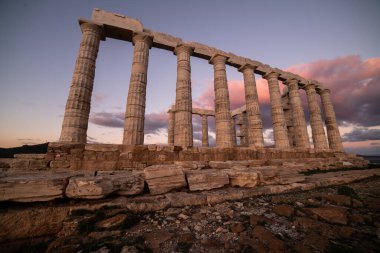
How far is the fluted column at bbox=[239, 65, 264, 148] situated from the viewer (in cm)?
1386

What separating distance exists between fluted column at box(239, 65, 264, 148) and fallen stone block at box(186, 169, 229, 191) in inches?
385

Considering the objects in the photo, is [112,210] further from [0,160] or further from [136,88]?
[136,88]

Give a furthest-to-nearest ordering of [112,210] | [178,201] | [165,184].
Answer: [165,184] < [178,201] < [112,210]

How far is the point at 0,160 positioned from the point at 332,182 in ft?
41.1

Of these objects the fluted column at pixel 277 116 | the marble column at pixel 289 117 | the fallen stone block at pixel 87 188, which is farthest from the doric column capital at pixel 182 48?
the marble column at pixel 289 117

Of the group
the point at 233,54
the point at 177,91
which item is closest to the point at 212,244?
the point at 177,91

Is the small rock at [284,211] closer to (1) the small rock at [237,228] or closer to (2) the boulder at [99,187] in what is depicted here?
(1) the small rock at [237,228]

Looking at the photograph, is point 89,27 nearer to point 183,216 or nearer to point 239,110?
point 183,216

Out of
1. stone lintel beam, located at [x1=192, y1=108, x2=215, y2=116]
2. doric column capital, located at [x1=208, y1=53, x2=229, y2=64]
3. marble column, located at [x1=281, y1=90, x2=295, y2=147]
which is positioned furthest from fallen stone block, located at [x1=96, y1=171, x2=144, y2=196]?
marble column, located at [x1=281, y1=90, x2=295, y2=147]

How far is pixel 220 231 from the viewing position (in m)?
2.57

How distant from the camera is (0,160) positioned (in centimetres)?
607

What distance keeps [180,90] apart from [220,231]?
10.7 meters

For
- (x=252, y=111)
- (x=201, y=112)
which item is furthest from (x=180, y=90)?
(x=201, y=112)

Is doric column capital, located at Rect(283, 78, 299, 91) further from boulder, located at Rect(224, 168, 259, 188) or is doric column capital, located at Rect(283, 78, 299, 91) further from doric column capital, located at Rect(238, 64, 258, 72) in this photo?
boulder, located at Rect(224, 168, 259, 188)
